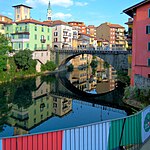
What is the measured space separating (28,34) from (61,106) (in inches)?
1372

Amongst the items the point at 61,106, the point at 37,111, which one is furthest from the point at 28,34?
the point at 37,111

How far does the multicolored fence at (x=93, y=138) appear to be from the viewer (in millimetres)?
6930

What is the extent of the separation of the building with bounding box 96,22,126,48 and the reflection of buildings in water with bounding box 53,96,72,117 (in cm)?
8183

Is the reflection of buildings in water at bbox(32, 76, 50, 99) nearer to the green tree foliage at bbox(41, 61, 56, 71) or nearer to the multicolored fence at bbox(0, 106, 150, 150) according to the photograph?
the green tree foliage at bbox(41, 61, 56, 71)

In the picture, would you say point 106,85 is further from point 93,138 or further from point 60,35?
point 93,138

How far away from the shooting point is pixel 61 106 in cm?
2928

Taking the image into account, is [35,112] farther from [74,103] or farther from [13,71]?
[13,71]

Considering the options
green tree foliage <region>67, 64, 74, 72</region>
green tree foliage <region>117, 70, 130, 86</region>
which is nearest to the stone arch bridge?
green tree foliage <region>117, 70, 130, 86</region>

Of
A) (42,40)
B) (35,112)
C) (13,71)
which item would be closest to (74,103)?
(35,112)

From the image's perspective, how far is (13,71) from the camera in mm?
48188

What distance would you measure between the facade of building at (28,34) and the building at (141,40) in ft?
115

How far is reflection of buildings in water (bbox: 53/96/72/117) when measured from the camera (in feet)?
85.4

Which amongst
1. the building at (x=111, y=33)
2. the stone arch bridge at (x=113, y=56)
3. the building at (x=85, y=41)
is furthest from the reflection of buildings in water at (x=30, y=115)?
the building at (x=111, y=33)

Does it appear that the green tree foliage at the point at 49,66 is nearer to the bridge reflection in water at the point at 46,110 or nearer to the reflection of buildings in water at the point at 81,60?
the reflection of buildings in water at the point at 81,60
